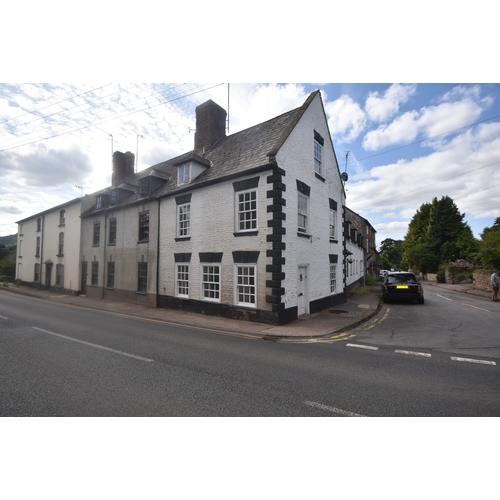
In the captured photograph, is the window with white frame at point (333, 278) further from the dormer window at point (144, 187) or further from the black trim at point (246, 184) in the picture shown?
the dormer window at point (144, 187)

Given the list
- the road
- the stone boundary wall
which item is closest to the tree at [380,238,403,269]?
the stone boundary wall

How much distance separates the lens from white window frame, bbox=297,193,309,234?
12773 mm

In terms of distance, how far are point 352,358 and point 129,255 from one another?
50.1 ft

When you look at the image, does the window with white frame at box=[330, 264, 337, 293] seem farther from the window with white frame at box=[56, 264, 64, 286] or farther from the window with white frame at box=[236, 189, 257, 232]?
the window with white frame at box=[56, 264, 64, 286]

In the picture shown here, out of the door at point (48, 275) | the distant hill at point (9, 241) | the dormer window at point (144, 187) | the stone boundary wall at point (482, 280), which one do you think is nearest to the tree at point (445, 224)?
the stone boundary wall at point (482, 280)

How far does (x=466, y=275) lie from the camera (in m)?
33.2

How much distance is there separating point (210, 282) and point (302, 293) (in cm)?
432

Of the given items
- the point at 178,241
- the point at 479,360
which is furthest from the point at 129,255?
the point at 479,360

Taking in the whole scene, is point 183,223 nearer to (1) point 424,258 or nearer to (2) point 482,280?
(2) point 482,280

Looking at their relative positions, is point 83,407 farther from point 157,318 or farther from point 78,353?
point 157,318

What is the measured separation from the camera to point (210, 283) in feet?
43.4

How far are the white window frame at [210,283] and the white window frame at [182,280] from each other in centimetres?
125

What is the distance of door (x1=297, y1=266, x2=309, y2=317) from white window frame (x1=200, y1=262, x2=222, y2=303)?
3.57 metres

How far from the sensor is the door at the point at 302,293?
12.4 metres
